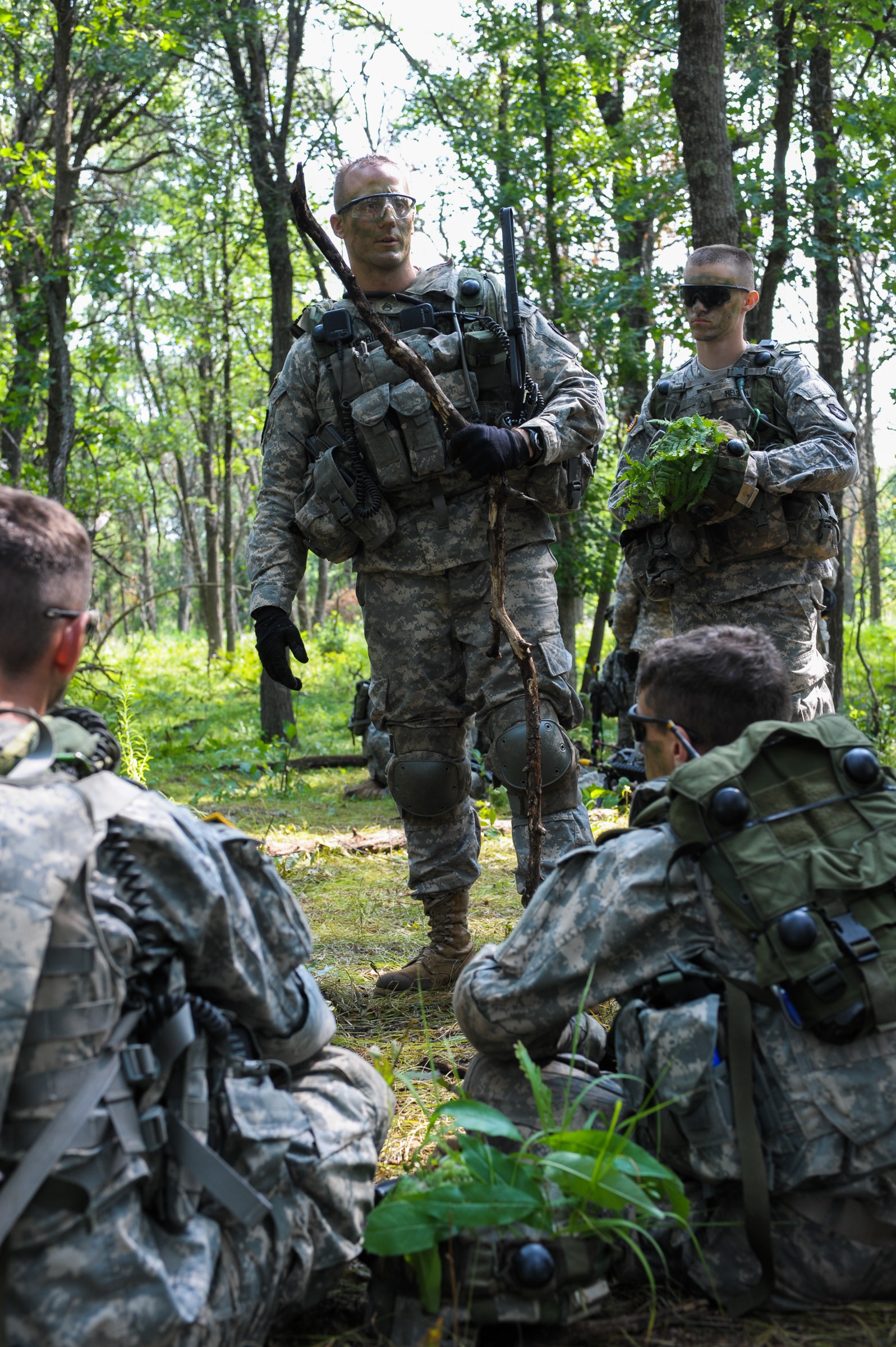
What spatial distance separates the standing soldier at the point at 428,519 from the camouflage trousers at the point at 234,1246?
69.2 inches

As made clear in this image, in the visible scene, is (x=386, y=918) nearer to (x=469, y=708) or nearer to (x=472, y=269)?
(x=469, y=708)

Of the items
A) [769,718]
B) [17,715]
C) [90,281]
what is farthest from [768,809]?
[90,281]

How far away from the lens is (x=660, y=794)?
2.24 metres

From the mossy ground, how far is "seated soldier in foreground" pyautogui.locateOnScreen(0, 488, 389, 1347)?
0.34m

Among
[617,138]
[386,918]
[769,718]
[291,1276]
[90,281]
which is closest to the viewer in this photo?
[291,1276]

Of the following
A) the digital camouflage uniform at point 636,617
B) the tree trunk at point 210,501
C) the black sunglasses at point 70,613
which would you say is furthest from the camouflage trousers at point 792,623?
the tree trunk at point 210,501

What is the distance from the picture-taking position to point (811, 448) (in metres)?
4.53

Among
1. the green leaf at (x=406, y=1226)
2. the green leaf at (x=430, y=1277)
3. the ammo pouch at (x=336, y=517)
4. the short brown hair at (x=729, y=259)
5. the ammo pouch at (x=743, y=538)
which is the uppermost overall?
the short brown hair at (x=729, y=259)

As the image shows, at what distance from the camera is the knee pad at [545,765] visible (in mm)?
3594

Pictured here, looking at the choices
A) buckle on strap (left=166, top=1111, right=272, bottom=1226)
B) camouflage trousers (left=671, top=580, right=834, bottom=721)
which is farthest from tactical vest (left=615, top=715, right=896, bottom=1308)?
camouflage trousers (left=671, top=580, right=834, bottom=721)

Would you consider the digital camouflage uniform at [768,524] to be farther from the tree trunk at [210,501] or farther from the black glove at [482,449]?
the tree trunk at [210,501]

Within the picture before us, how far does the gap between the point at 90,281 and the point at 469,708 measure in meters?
6.83

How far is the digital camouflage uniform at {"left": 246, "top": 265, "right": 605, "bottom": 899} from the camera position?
147 inches

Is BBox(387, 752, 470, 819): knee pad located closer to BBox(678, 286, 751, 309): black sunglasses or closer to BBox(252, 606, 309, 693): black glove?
BBox(252, 606, 309, 693): black glove
